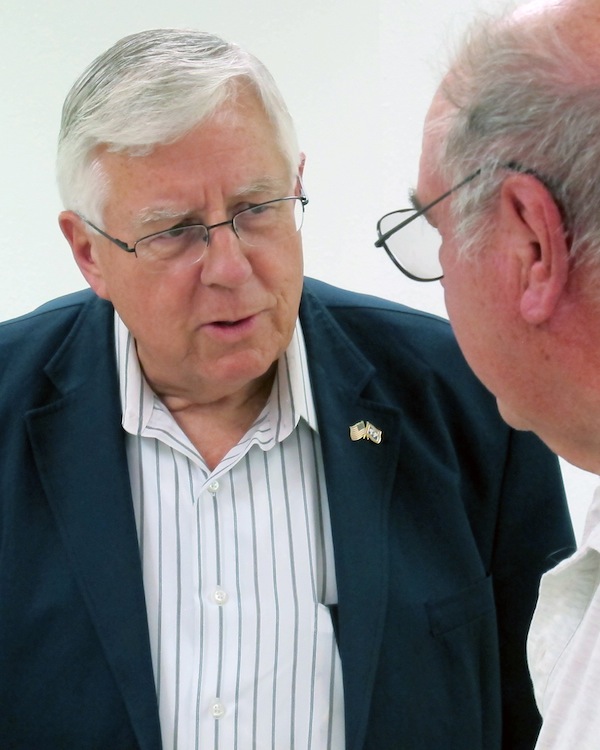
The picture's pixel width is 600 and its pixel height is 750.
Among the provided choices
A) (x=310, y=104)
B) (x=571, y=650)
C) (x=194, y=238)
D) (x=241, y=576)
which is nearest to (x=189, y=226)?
(x=194, y=238)

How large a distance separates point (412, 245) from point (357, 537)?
0.56 metres

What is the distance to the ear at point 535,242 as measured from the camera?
2.83 ft

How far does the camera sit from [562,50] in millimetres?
848

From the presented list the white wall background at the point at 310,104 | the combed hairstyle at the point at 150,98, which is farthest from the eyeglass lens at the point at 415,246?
the white wall background at the point at 310,104

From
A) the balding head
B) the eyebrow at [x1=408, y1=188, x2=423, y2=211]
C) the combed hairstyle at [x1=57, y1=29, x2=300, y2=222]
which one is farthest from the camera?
the combed hairstyle at [x1=57, y1=29, x2=300, y2=222]

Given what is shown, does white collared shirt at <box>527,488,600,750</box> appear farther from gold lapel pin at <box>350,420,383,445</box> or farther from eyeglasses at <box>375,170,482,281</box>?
gold lapel pin at <box>350,420,383,445</box>

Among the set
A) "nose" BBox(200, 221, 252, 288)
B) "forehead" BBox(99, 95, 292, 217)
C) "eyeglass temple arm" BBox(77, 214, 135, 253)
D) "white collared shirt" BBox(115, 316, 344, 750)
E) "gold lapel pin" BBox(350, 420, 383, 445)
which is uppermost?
"forehead" BBox(99, 95, 292, 217)

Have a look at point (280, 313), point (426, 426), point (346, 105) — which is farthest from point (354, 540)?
point (346, 105)

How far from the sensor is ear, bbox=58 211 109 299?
1583 mm

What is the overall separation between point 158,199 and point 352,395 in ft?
1.48

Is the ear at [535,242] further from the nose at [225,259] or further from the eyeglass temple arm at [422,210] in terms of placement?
the nose at [225,259]

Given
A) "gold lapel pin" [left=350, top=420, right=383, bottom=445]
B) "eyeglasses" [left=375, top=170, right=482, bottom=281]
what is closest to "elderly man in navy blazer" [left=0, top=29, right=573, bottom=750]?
"gold lapel pin" [left=350, top=420, right=383, bottom=445]

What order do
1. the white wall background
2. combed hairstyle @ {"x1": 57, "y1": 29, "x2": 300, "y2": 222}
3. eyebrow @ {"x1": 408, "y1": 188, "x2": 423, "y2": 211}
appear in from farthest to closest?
the white wall background → combed hairstyle @ {"x1": 57, "y1": 29, "x2": 300, "y2": 222} → eyebrow @ {"x1": 408, "y1": 188, "x2": 423, "y2": 211}

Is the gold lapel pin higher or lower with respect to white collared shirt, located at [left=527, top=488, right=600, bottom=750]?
higher
